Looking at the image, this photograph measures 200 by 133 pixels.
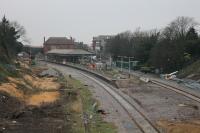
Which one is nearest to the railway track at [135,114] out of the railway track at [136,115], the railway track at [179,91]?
the railway track at [136,115]

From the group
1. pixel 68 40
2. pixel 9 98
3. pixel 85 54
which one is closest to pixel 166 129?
pixel 9 98

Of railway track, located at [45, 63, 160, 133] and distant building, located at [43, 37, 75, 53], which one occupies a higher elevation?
distant building, located at [43, 37, 75, 53]

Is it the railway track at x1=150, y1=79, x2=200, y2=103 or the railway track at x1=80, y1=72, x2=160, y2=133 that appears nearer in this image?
the railway track at x1=80, y1=72, x2=160, y2=133

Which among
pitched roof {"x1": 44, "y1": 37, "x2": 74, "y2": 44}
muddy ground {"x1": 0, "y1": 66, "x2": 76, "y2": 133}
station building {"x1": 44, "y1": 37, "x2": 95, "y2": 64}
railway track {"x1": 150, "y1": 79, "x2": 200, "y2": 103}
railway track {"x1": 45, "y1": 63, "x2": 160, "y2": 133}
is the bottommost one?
railway track {"x1": 45, "y1": 63, "x2": 160, "y2": 133}

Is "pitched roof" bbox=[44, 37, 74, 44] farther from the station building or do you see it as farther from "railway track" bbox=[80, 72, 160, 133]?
"railway track" bbox=[80, 72, 160, 133]

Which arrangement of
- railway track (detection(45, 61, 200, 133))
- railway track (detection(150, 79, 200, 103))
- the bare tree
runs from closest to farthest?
railway track (detection(45, 61, 200, 133)) < railway track (detection(150, 79, 200, 103)) < the bare tree

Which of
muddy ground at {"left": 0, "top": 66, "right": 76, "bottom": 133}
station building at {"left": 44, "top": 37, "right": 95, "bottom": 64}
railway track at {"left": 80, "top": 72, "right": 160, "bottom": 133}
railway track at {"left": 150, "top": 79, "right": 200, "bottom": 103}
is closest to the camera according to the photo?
muddy ground at {"left": 0, "top": 66, "right": 76, "bottom": 133}

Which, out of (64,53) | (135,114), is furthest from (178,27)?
(135,114)

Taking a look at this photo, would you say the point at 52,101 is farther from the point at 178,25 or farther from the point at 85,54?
the point at 85,54

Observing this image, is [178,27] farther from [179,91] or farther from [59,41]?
[59,41]

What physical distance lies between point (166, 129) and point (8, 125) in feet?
31.4

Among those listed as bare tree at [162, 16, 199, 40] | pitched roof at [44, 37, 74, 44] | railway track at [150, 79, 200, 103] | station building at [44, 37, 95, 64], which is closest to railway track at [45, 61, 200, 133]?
railway track at [150, 79, 200, 103]

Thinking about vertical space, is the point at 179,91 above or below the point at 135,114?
above

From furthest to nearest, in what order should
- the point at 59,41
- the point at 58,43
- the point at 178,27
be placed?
the point at 59,41
the point at 58,43
the point at 178,27
